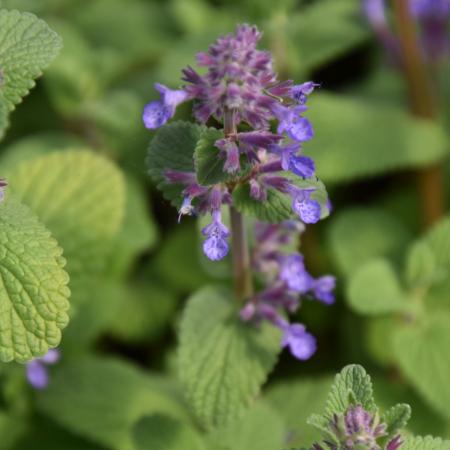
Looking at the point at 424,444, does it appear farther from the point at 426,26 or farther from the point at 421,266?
the point at 426,26

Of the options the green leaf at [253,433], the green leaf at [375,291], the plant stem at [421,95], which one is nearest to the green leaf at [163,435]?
the green leaf at [253,433]

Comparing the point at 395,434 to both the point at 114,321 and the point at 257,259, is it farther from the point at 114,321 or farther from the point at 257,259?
the point at 114,321

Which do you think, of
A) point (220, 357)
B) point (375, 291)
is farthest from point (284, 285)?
point (375, 291)

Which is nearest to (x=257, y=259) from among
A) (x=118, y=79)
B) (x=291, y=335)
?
(x=291, y=335)

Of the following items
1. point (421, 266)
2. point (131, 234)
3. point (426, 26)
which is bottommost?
point (131, 234)

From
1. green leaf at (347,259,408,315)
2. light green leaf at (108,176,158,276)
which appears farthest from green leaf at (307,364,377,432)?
light green leaf at (108,176,158,276)
